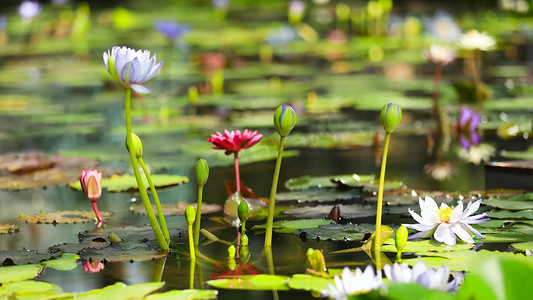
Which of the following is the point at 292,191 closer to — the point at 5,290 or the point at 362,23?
the point at 5,290

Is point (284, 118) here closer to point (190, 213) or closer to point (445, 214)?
point (190, 213)

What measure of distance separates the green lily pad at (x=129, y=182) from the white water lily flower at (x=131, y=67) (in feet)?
2.93

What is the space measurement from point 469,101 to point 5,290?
3.30 m

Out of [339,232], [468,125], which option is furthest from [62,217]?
[468,125]

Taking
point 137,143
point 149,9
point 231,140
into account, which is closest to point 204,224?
point 231,140

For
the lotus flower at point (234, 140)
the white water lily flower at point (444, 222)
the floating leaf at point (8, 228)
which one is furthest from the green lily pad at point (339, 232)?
the floating leaf at point (8, 228)

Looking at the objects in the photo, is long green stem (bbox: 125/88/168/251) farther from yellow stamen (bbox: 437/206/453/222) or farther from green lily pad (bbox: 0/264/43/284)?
yellow stamen (bbox: 437/206/453/222)

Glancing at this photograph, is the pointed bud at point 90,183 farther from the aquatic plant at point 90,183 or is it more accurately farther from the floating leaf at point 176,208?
the floating leaf at point 176,208

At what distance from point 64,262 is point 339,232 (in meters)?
0.61

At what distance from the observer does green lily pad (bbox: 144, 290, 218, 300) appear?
160 cm

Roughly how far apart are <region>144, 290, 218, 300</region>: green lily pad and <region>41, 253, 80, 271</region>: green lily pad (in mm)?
319

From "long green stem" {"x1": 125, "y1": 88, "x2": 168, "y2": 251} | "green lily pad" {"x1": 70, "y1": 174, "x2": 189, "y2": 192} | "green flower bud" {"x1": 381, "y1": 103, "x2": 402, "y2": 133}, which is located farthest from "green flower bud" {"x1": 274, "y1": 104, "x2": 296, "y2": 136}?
"green lily pad" {"x1": 70, "y1": 174, "x2": 189, "y2": 192}

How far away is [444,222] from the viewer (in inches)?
76.3

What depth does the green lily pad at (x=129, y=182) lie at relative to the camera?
9.05 feet
